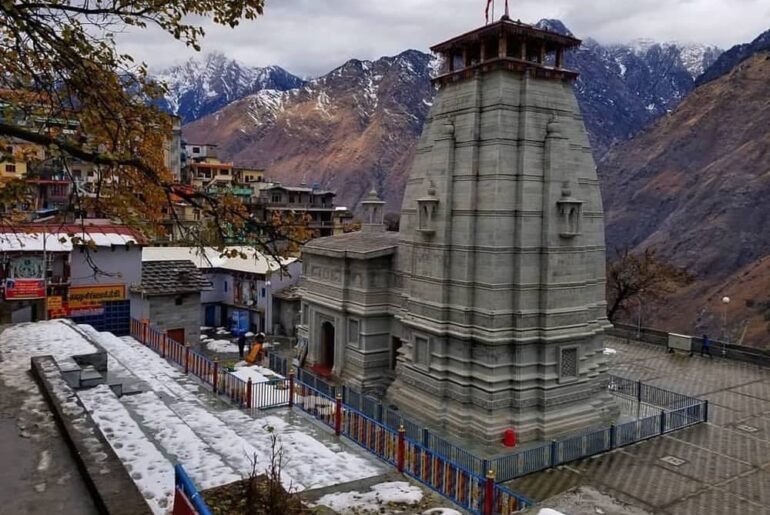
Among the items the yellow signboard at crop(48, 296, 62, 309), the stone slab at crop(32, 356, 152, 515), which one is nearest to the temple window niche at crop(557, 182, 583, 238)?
the stone slab at crop(32, 356, 152, 515)

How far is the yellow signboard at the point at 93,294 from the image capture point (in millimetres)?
28188

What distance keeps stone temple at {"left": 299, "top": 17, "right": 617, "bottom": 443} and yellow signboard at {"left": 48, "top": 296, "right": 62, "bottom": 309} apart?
15682mm

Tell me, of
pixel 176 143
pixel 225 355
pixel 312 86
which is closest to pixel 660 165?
pixel 176 143

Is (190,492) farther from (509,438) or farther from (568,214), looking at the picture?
(568,214)

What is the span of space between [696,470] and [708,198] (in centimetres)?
7028

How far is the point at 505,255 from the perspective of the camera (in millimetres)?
22547

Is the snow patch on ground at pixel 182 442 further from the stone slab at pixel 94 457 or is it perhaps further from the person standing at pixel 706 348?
the person standing at pixel 706 348

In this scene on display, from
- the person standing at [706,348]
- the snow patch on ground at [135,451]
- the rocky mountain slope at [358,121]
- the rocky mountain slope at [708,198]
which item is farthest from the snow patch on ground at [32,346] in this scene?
the rocky mountain slope at [358,121]

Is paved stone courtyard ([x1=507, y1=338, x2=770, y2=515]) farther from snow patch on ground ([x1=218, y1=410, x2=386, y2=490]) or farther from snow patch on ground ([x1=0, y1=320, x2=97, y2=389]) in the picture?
snow patch on ground ([x1=0, y1=320, x2=97, y2=389])

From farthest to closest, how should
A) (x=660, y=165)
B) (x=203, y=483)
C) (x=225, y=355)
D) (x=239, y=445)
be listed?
(x=660, y=165) < (x=225, y=355) < (x=239, y=445) < (x=203, y=483)

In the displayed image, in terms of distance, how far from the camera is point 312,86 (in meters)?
182

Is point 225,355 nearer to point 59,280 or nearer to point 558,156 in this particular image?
point 59,280

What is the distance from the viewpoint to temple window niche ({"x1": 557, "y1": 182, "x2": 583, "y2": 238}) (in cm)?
2273

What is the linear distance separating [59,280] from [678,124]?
102135 millimetres
